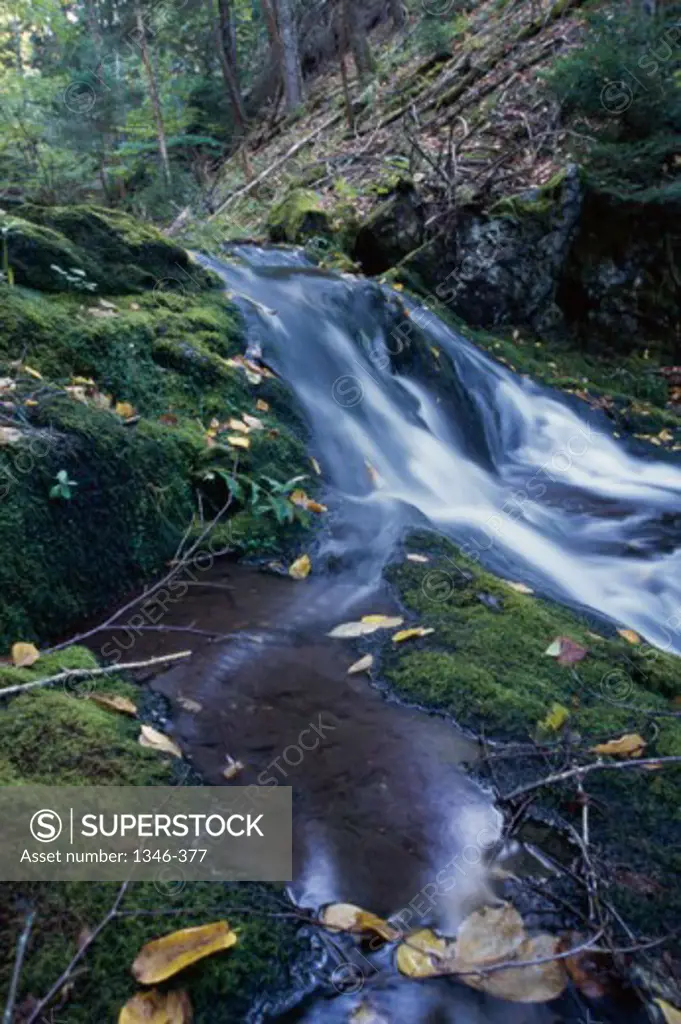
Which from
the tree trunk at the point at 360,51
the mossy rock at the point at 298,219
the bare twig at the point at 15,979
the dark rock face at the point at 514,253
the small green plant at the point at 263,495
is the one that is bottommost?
the bare twig at the point at 15,979

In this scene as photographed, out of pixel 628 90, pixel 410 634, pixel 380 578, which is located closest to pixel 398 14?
pixel 628 90

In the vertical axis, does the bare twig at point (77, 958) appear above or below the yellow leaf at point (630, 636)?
above

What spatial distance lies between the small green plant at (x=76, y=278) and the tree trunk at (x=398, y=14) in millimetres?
18475

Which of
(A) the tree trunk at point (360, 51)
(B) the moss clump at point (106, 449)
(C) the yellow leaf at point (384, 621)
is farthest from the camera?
(A) the tree trunk at point (360, 51)

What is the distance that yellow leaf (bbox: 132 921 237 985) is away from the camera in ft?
4.60

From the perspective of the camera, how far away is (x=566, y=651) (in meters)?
2.83

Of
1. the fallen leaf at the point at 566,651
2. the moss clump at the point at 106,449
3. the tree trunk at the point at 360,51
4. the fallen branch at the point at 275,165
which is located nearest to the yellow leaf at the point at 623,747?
the fallen leaf at the point at 566,651

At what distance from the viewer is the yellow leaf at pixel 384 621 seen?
2.98 meters

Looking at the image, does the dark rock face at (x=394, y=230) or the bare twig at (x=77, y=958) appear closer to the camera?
the bare twig at (x=77, y=958)

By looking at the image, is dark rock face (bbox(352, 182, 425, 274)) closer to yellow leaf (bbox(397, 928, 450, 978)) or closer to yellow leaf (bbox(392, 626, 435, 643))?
yellow leaf (bbox(392, 626, 435, 643))

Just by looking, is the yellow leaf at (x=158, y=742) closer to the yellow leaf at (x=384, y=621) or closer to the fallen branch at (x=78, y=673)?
the fallen branch at (x=78, y=673)

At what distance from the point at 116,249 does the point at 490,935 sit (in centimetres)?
490

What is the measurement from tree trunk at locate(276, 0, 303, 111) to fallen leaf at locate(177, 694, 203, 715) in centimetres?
1852

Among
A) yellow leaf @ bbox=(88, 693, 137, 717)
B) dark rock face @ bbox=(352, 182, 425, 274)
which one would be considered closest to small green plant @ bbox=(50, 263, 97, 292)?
yellow leaf @ bbox=(88, 693, 137, 717)
